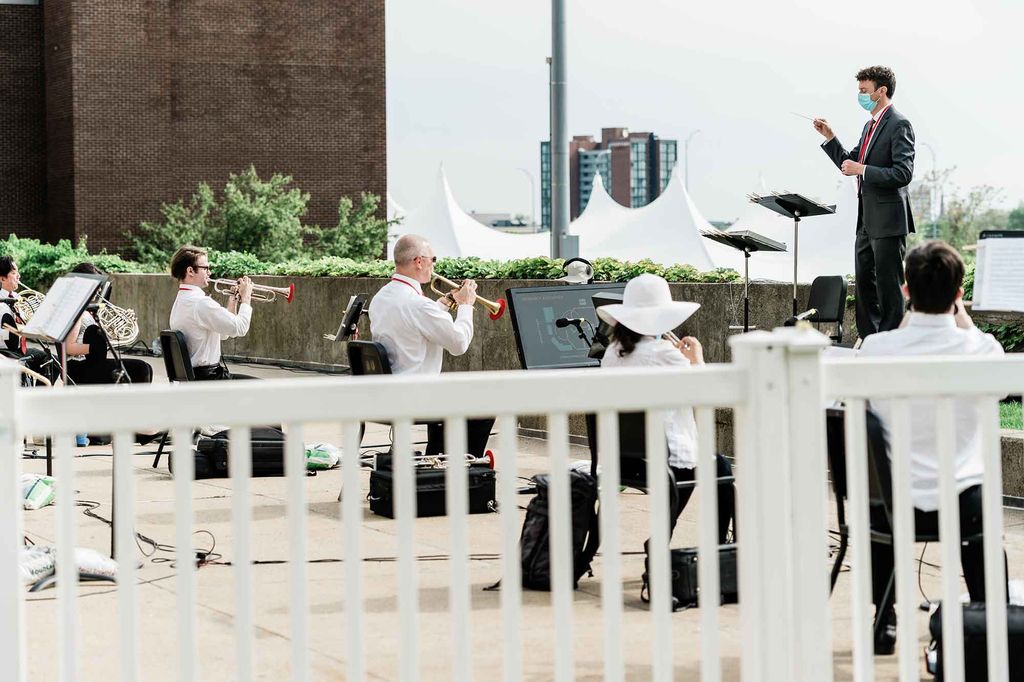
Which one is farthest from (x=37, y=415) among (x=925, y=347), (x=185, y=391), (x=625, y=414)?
(x=625, y=414)

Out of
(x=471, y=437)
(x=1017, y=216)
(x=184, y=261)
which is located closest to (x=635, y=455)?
(x=471, y=437)

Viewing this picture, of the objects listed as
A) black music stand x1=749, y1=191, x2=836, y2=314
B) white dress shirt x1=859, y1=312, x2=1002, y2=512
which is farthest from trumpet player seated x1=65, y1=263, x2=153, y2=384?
white dress shirt x1=859, y1=312, x2=1002, y2=512

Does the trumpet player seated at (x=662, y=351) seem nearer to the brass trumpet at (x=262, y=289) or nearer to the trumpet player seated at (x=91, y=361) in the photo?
the brass trumpet at (x=262, y=289)

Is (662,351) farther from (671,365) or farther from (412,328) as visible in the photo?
(412,328)

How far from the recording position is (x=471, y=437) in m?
8.91

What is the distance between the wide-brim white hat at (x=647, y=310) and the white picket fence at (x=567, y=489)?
3.36m

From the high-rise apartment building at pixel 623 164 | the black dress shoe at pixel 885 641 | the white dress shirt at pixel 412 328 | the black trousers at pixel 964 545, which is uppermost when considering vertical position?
the high-rise apartment building at pixel 623 164

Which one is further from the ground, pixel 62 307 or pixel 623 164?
pixel 623 164

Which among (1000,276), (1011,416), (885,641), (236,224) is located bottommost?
(885,641)

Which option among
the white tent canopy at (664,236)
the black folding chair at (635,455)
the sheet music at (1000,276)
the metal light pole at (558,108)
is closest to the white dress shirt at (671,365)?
the black folding chair at (635,455)

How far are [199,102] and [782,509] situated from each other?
131 feet

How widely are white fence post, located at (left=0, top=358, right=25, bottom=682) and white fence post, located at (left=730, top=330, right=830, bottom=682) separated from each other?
1.46 meters

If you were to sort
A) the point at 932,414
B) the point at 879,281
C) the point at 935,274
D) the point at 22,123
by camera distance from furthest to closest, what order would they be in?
the point at 22,123 → the point at 879,281 → the point at 935,274 → the point at 932,414

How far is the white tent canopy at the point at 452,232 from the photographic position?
45156 mm
